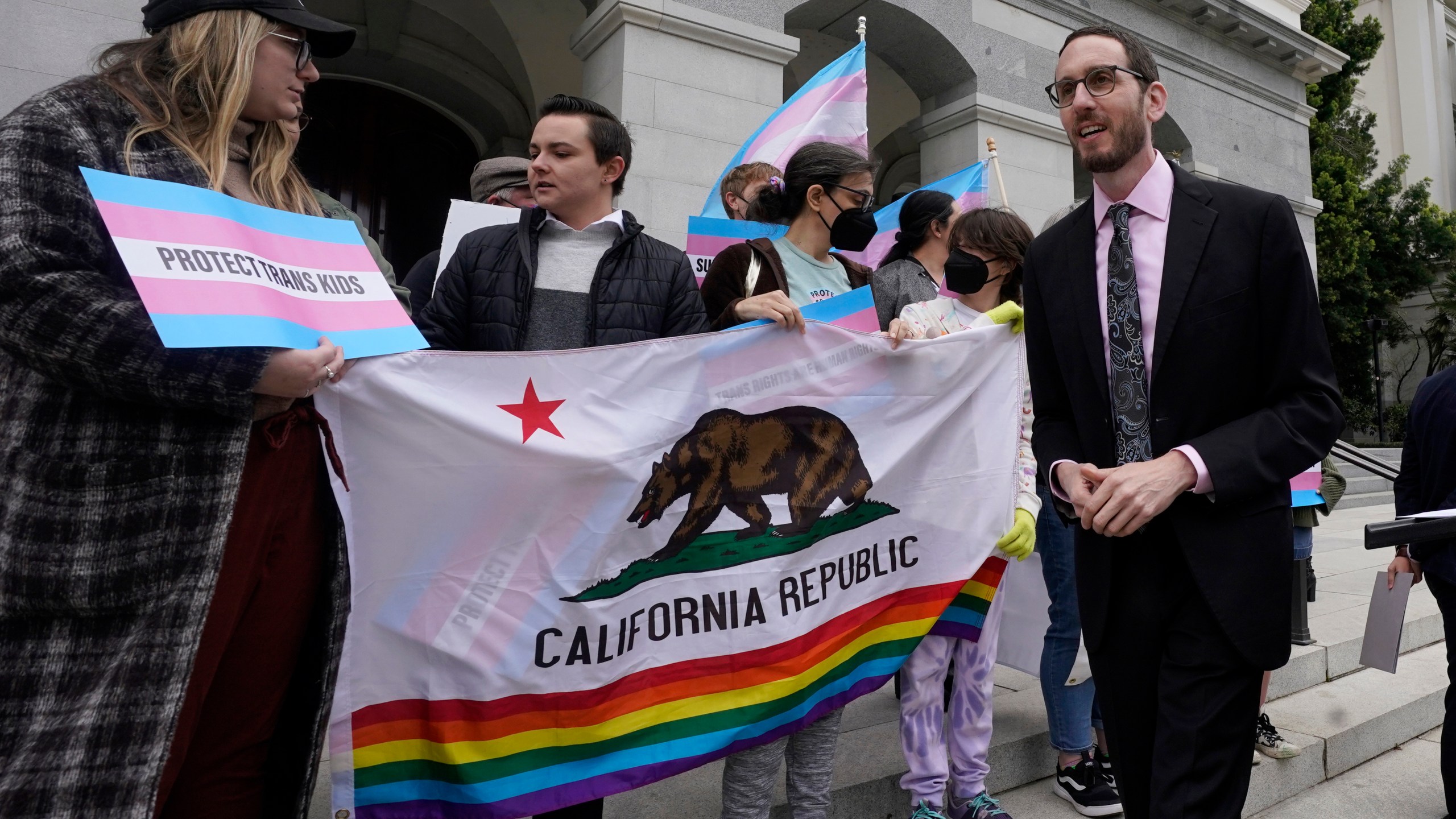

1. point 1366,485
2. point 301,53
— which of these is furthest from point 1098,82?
point 1366,485

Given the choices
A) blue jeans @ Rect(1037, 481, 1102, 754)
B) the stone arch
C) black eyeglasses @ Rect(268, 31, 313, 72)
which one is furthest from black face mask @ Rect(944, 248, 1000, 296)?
the stone arch

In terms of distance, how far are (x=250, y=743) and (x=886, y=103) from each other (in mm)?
12901

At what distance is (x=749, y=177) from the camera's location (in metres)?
4.71

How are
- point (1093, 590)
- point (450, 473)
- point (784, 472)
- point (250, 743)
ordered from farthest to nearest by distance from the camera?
point (784, 472) < point (450, 473) < point (1093, 590) < point (250, 743)

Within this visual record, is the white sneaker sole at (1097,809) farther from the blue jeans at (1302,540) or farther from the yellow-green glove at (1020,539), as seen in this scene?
the blue jeans at (1302,540)

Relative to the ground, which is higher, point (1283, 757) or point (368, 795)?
point (368, 795)

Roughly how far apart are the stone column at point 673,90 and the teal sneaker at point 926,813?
519 centimetres

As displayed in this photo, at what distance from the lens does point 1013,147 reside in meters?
9.61

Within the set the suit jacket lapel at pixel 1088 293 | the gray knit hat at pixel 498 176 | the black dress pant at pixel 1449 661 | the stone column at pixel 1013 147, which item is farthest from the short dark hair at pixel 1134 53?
the stone column at pixel 1013 147

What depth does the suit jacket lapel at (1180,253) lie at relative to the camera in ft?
5.93

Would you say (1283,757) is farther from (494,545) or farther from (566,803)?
(494,545)

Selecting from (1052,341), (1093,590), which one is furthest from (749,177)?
(1093,590)

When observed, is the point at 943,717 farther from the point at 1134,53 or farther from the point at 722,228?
the point at 722,228

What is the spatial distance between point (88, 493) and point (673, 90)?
21.3 ft
